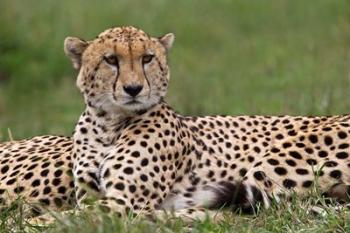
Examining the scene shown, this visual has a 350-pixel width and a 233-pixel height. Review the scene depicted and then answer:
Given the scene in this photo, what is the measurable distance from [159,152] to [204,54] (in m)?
6.18

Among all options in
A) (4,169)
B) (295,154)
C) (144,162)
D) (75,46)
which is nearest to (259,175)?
(295,154)

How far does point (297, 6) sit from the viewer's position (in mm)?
12844

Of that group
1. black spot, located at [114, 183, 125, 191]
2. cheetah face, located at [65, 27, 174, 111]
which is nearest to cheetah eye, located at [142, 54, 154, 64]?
cheetah face, located at [65, 27, 174, 111]

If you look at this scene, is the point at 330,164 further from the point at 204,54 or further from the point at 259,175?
the point at 204,54

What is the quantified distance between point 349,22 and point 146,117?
18.8ft

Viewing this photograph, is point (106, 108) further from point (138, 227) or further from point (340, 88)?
Result: point (340, 88)

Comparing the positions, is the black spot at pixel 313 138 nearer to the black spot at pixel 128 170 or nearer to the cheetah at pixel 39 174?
the black spot at pixel 128 170

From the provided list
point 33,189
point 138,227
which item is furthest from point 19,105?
point 138,227

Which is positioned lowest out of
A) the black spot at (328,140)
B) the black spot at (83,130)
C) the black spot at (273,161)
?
the black spot at (273,161)

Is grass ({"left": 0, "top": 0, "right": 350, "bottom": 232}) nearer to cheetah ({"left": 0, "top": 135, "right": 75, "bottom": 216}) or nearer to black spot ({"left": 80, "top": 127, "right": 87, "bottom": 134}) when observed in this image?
cheetah ({"left": 0, "top": 135, "right": 75, "bottom": 216})

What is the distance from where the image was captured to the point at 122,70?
5.45 m

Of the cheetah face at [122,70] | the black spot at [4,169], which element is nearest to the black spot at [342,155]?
the cheetah face at [122,70]

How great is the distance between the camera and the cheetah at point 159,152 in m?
5.37

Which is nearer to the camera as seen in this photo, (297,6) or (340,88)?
(340,88)
